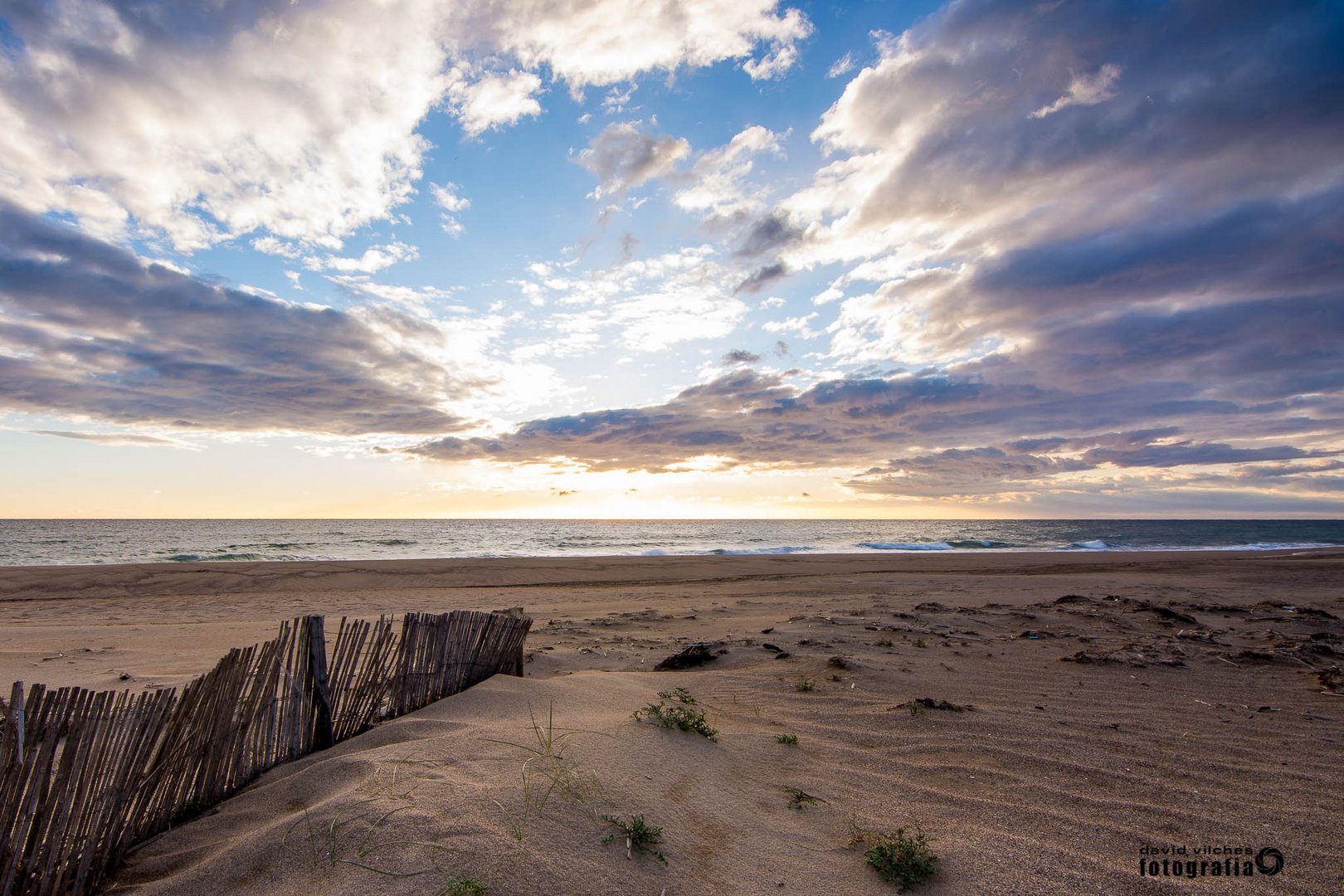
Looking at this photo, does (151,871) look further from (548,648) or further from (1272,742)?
(1272,742)

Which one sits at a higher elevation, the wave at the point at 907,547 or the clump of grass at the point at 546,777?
the clump of grass at the point at 546,777

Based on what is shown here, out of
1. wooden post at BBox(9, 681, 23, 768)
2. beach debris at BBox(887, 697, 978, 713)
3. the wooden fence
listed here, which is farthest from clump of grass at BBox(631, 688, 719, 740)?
wooden post at BBox(9, 681, 23, 768)

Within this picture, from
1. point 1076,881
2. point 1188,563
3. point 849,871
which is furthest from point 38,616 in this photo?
point 1188,563

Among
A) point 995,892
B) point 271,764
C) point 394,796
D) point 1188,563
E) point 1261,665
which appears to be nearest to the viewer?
point 995,892

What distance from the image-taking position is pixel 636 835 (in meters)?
3.11

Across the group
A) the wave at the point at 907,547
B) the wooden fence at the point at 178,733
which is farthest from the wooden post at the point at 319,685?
the wave at the point at 907,547

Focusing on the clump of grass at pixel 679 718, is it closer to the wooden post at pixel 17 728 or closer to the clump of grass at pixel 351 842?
the clump of grass at pixel 351 842

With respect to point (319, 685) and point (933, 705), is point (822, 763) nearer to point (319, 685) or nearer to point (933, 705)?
point (933, 705)

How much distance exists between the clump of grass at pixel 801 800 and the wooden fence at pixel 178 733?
300 cm

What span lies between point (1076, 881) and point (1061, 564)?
24154 mm

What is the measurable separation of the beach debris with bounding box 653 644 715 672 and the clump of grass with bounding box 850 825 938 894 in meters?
4.29

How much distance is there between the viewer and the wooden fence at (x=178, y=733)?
275 centimetres

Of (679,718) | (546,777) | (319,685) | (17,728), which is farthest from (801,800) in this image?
(17,728)

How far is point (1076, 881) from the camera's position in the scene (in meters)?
3.06
